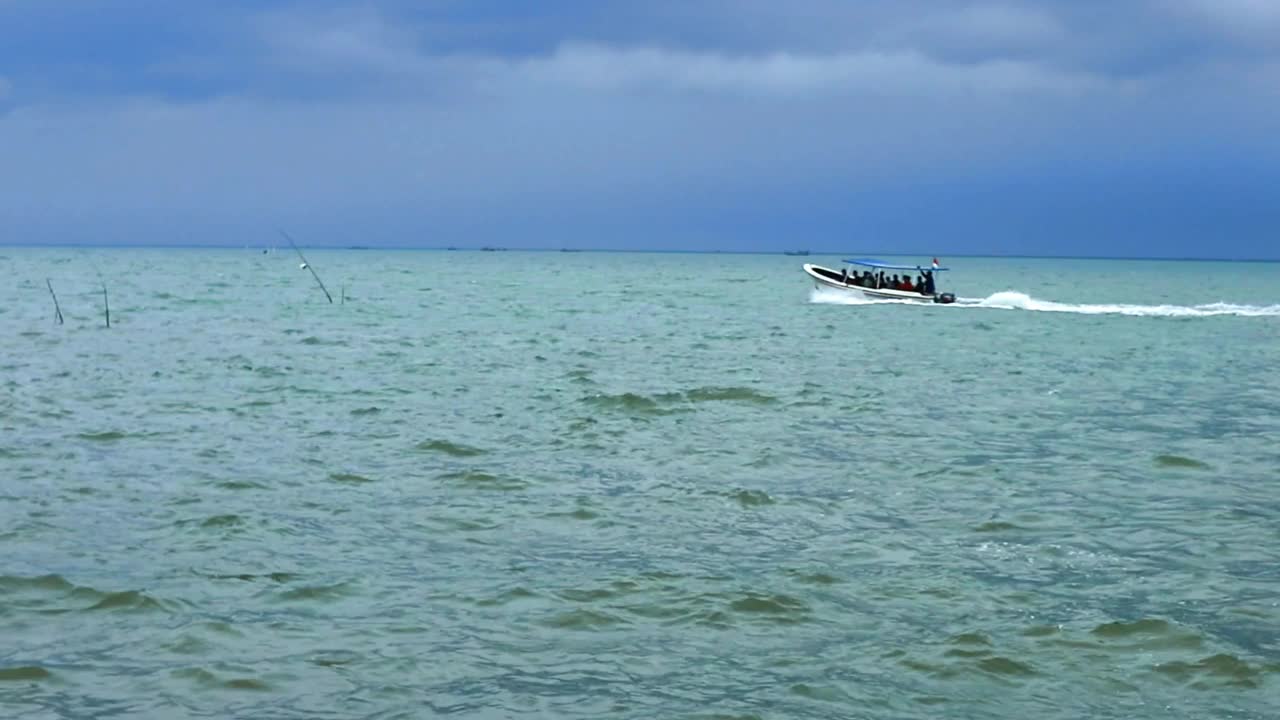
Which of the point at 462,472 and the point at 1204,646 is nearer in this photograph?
the point at 1204,646

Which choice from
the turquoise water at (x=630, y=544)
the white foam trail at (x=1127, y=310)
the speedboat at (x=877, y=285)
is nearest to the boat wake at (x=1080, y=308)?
the white foam trail at (x=1127, y=310)

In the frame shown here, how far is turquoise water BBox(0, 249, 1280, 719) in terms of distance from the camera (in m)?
8.45

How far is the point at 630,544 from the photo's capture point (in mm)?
12203

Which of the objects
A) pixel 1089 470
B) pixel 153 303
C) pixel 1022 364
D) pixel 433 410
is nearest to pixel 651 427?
pixel 433 410

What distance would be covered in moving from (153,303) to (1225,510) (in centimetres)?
5046

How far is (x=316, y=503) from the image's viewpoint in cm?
1379

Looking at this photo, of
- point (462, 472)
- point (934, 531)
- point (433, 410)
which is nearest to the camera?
point (934, 531)

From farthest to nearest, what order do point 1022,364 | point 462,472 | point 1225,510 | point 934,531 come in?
point 1022,364
point 462,472
point 1225,510
point 934,531

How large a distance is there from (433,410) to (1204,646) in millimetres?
14547

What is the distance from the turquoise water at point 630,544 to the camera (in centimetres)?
845

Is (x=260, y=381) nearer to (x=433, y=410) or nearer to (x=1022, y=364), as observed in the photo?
(x=433, y=410)

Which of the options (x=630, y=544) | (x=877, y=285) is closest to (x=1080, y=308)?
(x=877, y=285)

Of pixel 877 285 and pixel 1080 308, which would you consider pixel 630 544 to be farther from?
pixel 1080 308

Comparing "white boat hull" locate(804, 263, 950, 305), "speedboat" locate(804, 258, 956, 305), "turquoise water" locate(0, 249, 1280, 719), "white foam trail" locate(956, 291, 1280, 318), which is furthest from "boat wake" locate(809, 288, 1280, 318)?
"turquoise water" locate(0, 249, 1280, 719)
